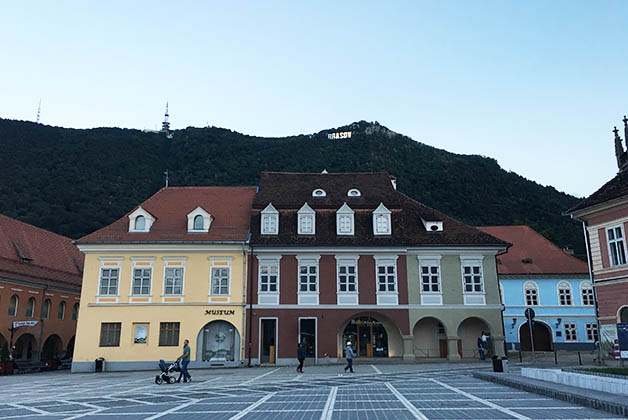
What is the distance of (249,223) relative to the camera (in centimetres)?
3491

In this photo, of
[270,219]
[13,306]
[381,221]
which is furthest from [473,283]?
[13,306]

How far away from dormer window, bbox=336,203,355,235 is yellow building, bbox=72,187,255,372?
6453 mm

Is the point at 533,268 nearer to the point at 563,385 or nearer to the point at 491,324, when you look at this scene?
the point at 491,324

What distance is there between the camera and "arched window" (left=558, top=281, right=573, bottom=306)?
1804 inches

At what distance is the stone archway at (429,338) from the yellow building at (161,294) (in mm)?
11900

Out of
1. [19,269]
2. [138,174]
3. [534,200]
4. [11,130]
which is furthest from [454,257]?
[11,130]

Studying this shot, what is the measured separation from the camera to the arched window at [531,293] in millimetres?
46125

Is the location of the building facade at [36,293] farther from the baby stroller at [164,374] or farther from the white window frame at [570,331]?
the white window frame at [570,331]

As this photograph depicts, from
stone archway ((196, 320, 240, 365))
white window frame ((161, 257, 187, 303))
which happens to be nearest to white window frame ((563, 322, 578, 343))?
stone archway ((196, 320, 240, 365))

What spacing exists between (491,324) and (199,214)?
2101cm

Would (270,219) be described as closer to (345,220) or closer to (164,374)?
(345,220)

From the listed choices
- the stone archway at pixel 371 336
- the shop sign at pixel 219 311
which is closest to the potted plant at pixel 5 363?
the shop sign at pixel 219 311

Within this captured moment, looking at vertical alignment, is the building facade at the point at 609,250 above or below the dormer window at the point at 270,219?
below

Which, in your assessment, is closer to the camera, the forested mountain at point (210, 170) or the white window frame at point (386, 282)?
the white window frame at point (386, 282)
